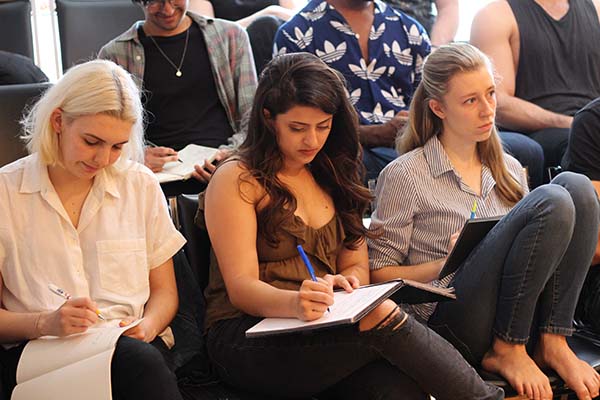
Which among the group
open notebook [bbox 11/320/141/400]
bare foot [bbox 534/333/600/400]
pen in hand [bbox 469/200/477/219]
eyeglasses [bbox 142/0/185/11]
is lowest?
bare foot [bbox 534/333/600/400]

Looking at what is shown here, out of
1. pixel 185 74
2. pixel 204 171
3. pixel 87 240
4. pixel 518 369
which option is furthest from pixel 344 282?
pixel 185 74

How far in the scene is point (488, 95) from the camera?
2.21 metres

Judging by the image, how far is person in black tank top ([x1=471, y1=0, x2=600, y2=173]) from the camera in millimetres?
3186

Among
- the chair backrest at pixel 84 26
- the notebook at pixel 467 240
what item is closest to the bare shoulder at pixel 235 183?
the notebook at pixel 467 240

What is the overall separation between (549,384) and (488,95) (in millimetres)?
721

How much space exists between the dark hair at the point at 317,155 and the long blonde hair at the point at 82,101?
30cm

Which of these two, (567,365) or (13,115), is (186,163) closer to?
(13,115)

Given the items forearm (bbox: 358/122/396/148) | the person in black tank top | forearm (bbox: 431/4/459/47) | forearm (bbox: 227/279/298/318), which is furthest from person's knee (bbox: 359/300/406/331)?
forearm (bbox: 431/4/459/47)

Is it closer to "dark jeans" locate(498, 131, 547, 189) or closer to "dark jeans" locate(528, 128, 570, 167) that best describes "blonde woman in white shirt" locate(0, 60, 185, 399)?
"dark jeans" locate(498, 131, 547, 189)

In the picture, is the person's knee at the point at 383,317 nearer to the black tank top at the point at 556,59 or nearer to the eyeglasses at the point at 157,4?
the eyeglasses at the point at 157,4

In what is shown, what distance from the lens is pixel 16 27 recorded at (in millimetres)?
3623

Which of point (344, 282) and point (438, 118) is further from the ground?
point (438, 118)

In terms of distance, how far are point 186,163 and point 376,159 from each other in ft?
2.02

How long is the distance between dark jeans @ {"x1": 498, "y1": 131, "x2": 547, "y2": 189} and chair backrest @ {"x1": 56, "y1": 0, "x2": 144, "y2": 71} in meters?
1.66
